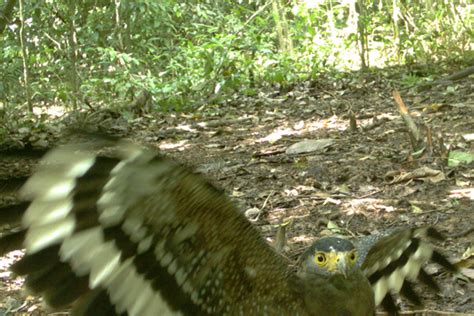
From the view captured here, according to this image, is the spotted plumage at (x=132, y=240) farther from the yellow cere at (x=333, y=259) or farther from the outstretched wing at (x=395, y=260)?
the outstretched wing at (x=395, y=260)

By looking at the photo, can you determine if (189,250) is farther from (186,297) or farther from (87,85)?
Result: (87,85)

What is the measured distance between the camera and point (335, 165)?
4910 mm

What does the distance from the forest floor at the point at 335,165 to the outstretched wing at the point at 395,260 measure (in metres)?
0.20

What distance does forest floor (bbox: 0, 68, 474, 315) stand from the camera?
129 inches

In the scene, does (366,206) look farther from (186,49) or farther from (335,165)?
(186,49)

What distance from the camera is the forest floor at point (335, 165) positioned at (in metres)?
3.29

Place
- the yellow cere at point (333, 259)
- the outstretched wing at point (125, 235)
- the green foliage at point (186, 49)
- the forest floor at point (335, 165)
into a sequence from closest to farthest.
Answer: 1. the outstretched wing at point (125, 235)
2. the yellow cere at point (333, 259)
3. the forest floor at point (335, 165)
4. the green foliage at point (186, 49)

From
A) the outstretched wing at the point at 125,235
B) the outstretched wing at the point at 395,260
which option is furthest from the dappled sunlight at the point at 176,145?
the outstretched wing at the point at 125,235

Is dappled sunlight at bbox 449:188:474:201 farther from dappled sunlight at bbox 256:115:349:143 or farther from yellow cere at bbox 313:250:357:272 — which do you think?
dappled sunlight at bbox 256:115:349:143

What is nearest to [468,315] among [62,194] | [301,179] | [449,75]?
[62,194]

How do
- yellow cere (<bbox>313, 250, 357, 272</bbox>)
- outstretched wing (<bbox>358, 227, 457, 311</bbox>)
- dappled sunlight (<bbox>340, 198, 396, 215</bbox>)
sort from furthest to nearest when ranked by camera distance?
dappled sunlight (<bbox>340, 198, 396, 215</bbox>) → outstretched wing (<bbox>358, 227, 457, 311</bbox>) → yellow cere (<bbox>313, 250, 357, 272</bbox>)

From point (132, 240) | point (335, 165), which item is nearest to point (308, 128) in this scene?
point (335, 165)

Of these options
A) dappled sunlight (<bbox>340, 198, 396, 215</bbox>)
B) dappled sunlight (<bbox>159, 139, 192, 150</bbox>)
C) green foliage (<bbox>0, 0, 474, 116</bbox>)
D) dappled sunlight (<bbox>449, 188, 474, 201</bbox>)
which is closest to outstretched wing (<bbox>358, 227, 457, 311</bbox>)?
dappled sunlight (<bbox>340, 198, 396, 215</bbox>)

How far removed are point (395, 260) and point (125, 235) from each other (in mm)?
1290
